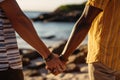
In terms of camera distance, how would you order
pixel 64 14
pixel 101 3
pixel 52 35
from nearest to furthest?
pixel 101 3
pixel 52 35
pixel 64 14

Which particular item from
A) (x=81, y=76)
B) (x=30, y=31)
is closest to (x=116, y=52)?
(x=30, y=31)

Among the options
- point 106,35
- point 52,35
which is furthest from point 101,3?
point 52,35

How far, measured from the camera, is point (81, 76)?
314 inches

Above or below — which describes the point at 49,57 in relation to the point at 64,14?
above

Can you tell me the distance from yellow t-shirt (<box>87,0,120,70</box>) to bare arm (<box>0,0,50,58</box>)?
1.73 feet

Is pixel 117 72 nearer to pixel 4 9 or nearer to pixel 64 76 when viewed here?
pixel 4 9

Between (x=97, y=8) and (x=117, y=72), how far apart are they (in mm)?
612

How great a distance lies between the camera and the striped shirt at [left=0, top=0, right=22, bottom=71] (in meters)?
3.19

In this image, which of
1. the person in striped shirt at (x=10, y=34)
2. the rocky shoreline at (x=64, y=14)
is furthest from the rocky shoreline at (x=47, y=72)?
the rocky shoreline at (x=64, y=14)

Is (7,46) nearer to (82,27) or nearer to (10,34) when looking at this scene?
(10,34)

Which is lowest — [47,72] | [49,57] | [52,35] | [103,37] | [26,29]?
[52,35]

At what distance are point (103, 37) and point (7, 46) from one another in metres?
0.87

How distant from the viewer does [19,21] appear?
3324 millimetres

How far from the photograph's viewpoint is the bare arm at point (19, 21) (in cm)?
319
